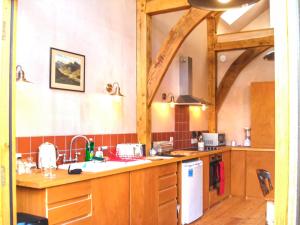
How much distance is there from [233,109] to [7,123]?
19.9 feet

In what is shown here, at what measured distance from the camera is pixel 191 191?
15.5 ft

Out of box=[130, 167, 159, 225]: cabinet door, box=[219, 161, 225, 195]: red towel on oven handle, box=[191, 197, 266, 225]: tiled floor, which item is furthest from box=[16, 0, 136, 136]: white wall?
box=[219, 161, 225, 195]: red towel on oven handle

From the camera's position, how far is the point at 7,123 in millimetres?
1872

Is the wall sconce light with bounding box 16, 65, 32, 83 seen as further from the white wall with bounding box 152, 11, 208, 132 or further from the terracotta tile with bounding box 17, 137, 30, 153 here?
the white wall with bounding box 152, 11, 208, 132

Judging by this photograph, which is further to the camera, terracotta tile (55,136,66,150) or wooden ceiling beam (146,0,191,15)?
wooden ceiling beam (146,0,191,15)

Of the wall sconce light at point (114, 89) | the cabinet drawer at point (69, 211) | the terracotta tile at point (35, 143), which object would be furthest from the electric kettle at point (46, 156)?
the wall sconce light at point (114, 89)

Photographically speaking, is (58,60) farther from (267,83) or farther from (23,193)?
(267,83)

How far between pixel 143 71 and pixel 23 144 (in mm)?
2146

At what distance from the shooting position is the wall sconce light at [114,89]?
4222 millimetres

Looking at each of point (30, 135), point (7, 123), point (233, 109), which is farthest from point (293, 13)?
point (233, 109)

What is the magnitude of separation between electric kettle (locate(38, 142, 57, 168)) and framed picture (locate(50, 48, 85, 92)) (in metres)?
0.61

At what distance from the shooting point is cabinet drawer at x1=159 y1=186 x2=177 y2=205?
4066 mm

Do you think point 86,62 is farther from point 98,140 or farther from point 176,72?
point 176,72

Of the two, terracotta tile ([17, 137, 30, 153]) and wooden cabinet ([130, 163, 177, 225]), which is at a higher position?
terracotta tile ([17, 137, 30, 153])
